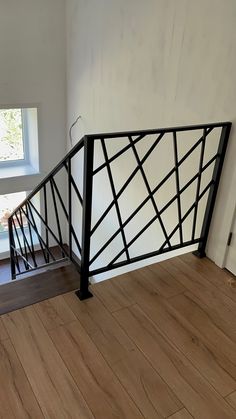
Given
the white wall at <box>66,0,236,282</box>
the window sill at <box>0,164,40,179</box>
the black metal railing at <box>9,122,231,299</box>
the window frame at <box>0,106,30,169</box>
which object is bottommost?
A: the window sill at <box>0,164,40,179</box>

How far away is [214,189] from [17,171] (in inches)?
124

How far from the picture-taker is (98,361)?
1.54 m

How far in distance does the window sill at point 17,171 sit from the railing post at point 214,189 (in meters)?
2.87

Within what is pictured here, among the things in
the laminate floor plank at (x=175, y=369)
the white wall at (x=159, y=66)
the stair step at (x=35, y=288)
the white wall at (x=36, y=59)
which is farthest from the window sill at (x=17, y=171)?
the laminate floor plank at (x=175, y=369)

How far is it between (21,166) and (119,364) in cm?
366

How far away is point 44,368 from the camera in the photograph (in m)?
1.49

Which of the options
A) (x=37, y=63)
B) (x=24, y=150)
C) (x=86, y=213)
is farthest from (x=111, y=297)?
(x=24, y=150)

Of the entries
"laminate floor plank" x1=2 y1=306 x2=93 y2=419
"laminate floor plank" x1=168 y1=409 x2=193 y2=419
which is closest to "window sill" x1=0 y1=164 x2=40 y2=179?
"laminate floor plank" x1=2 y1=306 x2=93 y2=419

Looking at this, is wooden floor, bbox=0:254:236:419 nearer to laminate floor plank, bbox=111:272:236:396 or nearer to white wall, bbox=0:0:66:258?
laminate floor plank, bbox=111:272:236:396

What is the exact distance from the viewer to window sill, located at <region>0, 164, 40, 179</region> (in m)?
4.44

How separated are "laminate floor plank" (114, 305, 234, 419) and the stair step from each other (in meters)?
0.53

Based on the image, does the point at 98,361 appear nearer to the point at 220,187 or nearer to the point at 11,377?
the point at 11,377

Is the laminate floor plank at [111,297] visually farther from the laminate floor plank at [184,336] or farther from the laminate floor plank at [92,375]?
the laminate floor plank at [92,375]

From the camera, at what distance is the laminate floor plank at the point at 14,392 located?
4.30ft
